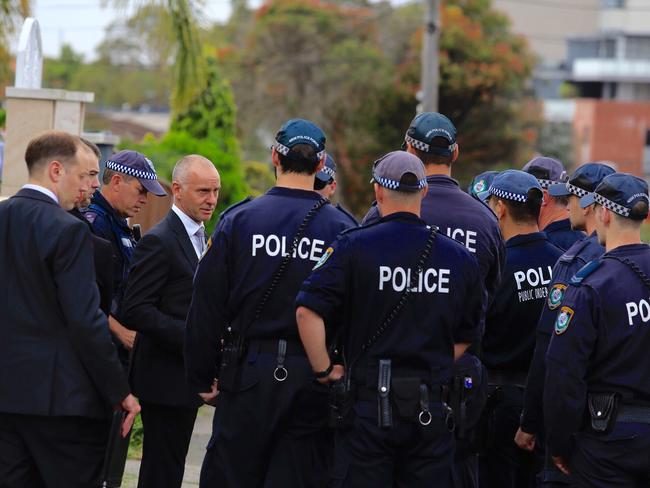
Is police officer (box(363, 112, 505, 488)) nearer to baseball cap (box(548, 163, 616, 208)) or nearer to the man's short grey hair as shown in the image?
baseball cap (box(548, 163, 616, 208))

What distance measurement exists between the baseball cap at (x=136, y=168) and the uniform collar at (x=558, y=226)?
2425 millimetres

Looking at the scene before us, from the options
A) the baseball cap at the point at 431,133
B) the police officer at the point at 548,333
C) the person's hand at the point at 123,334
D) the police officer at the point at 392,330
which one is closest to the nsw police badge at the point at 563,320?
the police officer at the point at 548,333

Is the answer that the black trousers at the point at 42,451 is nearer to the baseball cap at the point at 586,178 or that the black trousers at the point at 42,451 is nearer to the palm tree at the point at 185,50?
the baseball cap at the point at 586,178

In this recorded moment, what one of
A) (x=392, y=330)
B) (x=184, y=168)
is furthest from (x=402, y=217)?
(x=184, y=168)

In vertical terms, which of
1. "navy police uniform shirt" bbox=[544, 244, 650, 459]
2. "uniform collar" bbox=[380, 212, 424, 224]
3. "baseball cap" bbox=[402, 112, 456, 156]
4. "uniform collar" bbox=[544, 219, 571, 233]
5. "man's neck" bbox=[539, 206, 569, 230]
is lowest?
"navy police uniform shirt" bbox=[544, 244, 650, 459]

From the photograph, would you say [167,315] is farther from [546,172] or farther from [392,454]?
[546,172]

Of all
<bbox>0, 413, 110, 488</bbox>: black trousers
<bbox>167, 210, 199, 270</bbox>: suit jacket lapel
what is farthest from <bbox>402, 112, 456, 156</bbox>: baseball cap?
<bbox>0, 413, 110, 488</bbox>: black trousers

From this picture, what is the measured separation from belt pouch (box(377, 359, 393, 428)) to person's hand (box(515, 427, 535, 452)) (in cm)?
120

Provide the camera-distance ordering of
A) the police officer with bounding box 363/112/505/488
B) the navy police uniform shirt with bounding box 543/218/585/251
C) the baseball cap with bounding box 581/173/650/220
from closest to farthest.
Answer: the baseball cap with bounding box 581/173/650/220 < the police officer with bounding box 363/112/505/488 < the navy police uniform shirt with bounding box 543/218/585/251

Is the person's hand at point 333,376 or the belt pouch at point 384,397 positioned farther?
the person's hand at point 333,376

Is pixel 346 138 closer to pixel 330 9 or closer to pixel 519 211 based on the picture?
pixel 330 9

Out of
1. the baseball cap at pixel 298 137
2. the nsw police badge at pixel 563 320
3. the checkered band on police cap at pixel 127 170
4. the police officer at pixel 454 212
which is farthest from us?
the checkered band on police cap at pixel 127 170

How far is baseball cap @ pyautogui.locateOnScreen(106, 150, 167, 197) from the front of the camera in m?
6.88

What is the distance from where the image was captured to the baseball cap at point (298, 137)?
5777mm
